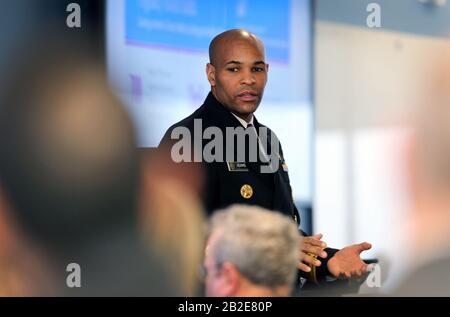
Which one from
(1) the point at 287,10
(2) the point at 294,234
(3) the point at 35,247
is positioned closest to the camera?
(2) the point at 294,234

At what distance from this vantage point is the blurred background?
2684 mm

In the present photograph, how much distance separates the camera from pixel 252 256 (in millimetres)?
1852

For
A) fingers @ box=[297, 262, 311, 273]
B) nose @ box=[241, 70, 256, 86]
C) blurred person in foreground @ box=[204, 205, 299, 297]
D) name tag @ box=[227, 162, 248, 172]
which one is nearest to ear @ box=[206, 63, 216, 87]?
nose @ box=[241, 70, 256, 86]

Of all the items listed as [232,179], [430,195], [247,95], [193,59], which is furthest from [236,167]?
[430,195]

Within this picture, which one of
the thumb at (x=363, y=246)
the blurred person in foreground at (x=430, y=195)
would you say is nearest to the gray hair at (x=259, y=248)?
the thumb at (x=363, y=246)

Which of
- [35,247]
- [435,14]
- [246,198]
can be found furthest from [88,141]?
[435,14]

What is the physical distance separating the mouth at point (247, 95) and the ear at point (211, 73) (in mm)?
103

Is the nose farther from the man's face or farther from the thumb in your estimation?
the thumb

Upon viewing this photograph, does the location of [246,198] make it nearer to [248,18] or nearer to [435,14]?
[248,18]

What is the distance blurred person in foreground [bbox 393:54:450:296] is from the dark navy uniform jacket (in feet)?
1.40

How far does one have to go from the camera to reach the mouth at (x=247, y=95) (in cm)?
272

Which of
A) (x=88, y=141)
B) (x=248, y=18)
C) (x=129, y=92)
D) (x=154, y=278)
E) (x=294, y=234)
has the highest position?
(x=248, y=18)

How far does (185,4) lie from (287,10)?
39 centimetres

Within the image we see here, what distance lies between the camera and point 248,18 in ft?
9.21
